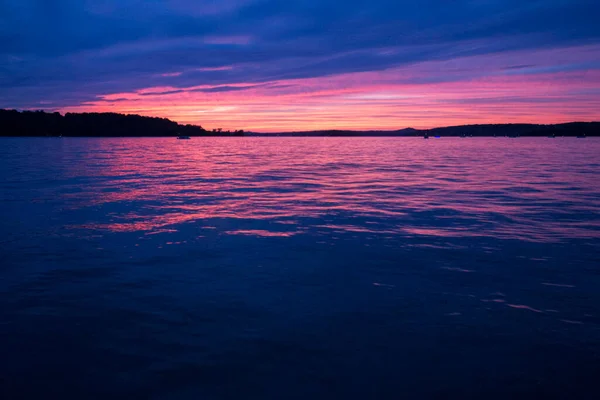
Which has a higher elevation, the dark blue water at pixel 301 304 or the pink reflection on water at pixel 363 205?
the pink reflection on water at pixel 363 205

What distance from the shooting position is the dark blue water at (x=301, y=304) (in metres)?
6.09

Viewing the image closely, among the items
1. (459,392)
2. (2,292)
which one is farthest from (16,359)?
A: (459,392)

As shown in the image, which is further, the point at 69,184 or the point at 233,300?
the point at 69,184

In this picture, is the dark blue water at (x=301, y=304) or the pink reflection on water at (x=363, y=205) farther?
the pink reflection on water at (x=363, y=205)

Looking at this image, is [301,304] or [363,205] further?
[363,205]

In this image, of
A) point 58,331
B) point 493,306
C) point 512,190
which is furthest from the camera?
point 512,190

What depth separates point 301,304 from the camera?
347 inches

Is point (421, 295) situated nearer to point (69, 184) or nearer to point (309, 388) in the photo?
point (309, 388)

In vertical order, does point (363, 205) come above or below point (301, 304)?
above

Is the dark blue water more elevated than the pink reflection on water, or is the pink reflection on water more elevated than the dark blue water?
the pink reflection on water

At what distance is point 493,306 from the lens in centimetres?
852

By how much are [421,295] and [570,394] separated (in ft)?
12.0

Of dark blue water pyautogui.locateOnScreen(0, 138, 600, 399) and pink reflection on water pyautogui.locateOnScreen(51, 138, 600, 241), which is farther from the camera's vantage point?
pink reflection on water pyautogui.locateOnScreen(51, 138, 600, 241)

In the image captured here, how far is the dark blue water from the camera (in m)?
6.09
